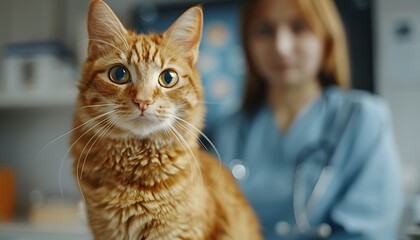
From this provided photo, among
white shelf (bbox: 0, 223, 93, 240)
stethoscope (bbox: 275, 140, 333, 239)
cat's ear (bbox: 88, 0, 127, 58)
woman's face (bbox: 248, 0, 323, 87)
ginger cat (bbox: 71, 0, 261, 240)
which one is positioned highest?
woman's face (bbox: 248, 0, 323, 87)

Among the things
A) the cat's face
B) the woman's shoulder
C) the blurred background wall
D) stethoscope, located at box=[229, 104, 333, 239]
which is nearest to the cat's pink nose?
the cat's face

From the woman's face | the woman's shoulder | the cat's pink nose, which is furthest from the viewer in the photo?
the woman's shoulder

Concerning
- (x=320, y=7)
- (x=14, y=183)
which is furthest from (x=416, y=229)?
(x=14, y=183)

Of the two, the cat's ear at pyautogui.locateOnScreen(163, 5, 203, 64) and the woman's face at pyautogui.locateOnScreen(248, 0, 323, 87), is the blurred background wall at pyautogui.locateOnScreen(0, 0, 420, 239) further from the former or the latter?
the cat's ear at pyautogui.locateOnScreen(163, 5, 203, 64)

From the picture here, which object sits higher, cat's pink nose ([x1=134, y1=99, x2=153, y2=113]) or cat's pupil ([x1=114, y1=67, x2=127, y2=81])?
cat's pupil ([x1=114, y1=67, x2=127, y2=81])

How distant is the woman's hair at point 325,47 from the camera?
0.74 m

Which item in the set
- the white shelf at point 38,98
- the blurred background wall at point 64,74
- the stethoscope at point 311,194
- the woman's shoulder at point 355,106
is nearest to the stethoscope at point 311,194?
the stethoscope at point 311,194

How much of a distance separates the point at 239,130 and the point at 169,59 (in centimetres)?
60

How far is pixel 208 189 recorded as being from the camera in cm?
29

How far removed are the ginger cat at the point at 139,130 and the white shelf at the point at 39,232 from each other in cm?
71

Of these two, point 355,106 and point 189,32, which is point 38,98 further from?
point 189,32

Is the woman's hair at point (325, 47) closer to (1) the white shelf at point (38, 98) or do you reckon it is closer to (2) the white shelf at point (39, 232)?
(2) the white shelf at point (39, 232)

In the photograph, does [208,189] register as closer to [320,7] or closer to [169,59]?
[169,59]

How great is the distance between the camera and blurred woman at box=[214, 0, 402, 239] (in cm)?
73
